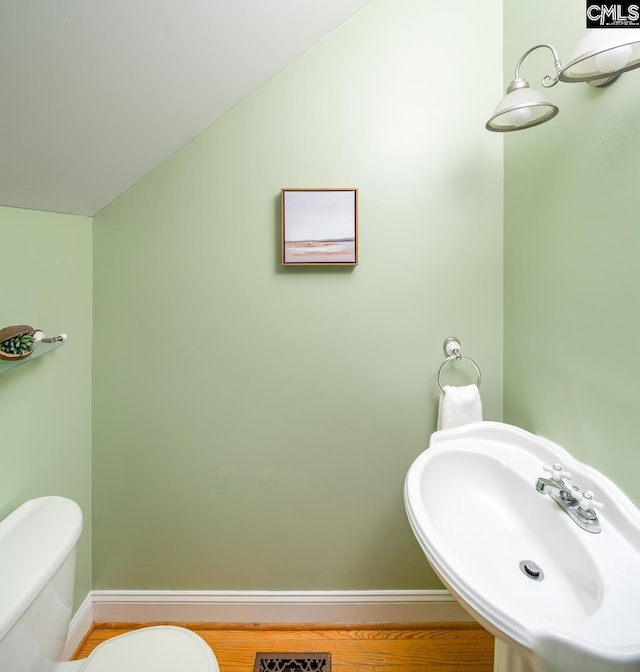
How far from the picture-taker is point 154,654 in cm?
95

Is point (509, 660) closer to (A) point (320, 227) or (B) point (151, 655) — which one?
(B) point (151, 655)

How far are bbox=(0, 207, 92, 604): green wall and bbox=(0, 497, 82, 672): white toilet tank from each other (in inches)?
5.5

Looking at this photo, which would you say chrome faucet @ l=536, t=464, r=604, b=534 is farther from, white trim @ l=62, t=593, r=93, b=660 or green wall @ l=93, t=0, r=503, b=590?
white trim @ l=62, t=593, r=93, b=660

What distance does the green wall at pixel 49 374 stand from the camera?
101 cm

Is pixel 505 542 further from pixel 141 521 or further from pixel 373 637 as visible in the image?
pixel 141 521

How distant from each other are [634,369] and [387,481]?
880 millimetres

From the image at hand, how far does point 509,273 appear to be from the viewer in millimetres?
1276

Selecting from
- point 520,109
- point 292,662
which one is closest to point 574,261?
point 520,109

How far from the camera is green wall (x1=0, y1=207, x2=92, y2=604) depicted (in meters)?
1.01

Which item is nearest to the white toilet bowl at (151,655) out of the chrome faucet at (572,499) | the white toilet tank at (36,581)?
the white toilet tank at (36,581)

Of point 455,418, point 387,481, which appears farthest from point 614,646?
point 387,481

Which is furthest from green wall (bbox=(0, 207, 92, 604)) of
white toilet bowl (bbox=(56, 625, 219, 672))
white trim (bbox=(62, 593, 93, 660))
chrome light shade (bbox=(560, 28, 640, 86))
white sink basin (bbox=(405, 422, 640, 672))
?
chrome light shade (bbox=(560, 28, 640, 86))

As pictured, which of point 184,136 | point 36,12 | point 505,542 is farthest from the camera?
point 184,136

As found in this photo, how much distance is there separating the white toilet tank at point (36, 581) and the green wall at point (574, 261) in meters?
1.36
